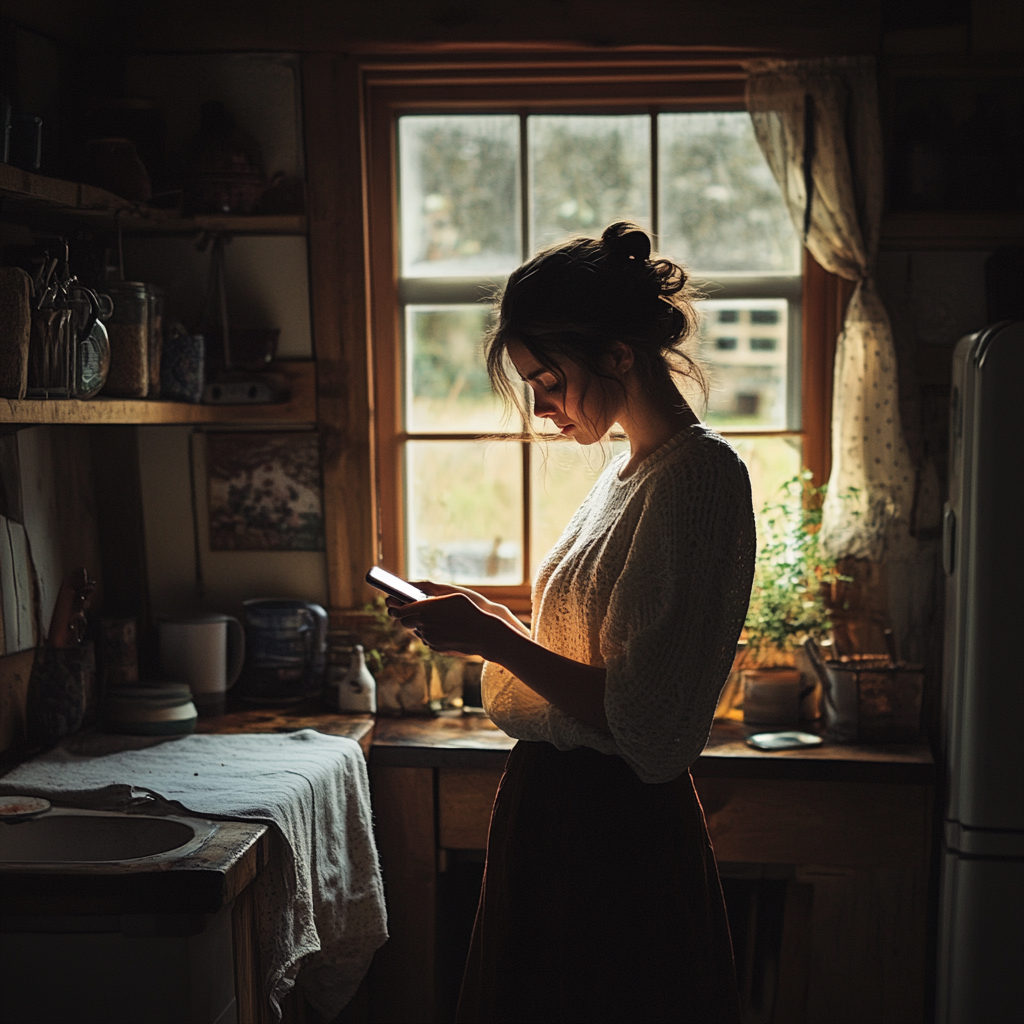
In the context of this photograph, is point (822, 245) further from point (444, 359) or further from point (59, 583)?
point (59, 583)

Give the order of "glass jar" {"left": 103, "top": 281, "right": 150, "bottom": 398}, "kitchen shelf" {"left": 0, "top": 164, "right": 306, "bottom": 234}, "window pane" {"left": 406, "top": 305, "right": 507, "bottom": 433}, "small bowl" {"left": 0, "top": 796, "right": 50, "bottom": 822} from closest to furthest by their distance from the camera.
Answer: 1. "small bowl" {"left": 0, "top": 796, "right": 50, "bottom": 822}
2. "kitchen shelf" {"left": 0, "top": 164, "right": 306, "bottom": 234}
3. "glass jar" {"left": 103, "top": 281, "right": 150, "bottom": 398}
4. "window pane" {"left": 406, "top": 305, "right": 507, "bottom": 433}

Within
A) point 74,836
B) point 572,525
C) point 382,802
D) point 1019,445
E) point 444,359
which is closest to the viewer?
point 572,525

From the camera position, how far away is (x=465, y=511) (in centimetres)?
276

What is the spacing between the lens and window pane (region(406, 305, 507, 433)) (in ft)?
8.91

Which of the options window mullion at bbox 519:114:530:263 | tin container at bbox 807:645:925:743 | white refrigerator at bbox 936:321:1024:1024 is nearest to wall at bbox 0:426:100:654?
window mullion at bbox 519:114:530:263

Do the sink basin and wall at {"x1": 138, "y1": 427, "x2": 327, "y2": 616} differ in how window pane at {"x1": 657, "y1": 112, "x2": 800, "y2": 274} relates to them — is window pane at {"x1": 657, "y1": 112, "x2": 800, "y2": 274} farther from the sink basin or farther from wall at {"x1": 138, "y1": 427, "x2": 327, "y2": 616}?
the sink basin

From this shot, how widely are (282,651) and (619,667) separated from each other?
134 cm

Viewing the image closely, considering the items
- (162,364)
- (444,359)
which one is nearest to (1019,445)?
(444,359)

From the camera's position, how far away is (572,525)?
171 centimetres

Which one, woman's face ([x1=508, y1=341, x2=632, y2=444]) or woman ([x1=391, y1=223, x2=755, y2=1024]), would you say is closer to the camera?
woman ([x1=391, y1=223, x2=755, y2=1024])

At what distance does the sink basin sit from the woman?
0.64 metres

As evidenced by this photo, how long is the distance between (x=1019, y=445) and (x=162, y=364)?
1753 millimetres

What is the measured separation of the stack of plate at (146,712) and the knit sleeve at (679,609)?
1.19 metres

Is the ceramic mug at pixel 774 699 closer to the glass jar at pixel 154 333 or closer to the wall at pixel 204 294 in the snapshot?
the wall at pixel 204 294
